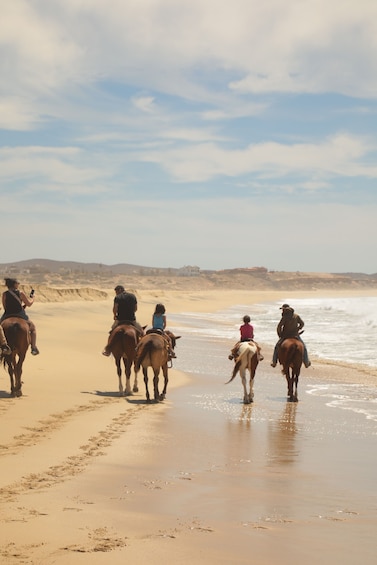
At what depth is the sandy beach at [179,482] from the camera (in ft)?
18.2

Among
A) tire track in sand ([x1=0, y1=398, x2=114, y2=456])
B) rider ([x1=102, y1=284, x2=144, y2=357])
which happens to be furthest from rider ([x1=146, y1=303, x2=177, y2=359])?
tire track in sand ([x1=0, y1=398, x2=114, y2=456])

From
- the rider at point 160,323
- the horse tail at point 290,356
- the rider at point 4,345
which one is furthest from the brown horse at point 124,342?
the horse tail at point 290,356

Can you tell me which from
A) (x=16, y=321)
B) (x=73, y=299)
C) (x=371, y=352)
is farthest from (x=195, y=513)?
(x=73, y=299)

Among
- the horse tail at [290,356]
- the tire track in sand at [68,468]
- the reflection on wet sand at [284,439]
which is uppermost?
the horse tail at [290,356]

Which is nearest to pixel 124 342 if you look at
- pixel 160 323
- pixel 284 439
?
pixel 160 323

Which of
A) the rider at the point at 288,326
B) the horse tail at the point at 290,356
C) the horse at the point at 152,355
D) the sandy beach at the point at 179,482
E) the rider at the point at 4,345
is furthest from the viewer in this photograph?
the rider at the point at 288,326

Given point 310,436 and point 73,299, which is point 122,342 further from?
point 73,299

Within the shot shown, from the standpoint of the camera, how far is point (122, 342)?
627 inches

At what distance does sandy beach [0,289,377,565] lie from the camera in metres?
5.55

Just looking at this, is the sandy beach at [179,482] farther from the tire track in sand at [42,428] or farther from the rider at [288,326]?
the rider at [288,326]

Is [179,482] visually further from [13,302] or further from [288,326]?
[288,326]

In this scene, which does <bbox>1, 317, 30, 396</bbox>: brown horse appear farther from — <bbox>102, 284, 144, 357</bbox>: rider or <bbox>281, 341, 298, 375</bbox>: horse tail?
<bbox>281, 341, 298, 375</bbox>: horse tail

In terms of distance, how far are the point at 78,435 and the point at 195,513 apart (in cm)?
438

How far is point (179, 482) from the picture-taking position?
788cm
